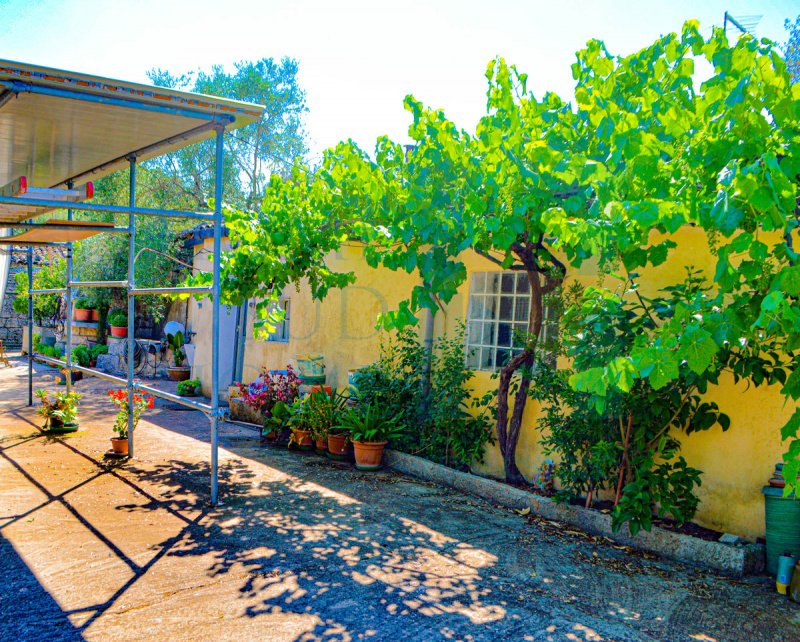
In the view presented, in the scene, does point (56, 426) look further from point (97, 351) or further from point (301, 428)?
point (97, 351)

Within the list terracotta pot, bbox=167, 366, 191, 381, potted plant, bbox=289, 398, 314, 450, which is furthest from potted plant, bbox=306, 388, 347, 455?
terracotta pot, bbox=167, 366, 191, 381

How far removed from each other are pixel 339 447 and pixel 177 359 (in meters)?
8.09

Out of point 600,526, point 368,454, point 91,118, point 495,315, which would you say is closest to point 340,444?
point 368,454

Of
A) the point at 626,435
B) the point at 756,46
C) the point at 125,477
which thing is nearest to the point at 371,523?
the point at 626,435

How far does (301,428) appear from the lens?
847 cm

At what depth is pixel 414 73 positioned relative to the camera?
8.27m

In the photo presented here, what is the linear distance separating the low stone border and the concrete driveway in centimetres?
15

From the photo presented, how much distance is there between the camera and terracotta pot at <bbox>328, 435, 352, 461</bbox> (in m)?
7.90

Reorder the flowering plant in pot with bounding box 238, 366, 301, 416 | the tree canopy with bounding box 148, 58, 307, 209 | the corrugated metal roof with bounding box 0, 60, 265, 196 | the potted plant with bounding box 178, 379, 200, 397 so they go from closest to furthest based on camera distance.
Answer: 1. the corrugated metal roof with bounding box 0, 60, 265, 196
2. the flowering plant in pot with bounding box 238, 366, 301, 416
3. the potted plant with bounding box 178, 379, 200, 397
4. the tree canopy with bounding box 148, 58, 307, 209

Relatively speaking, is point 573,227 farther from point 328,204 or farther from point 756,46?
point 328,204

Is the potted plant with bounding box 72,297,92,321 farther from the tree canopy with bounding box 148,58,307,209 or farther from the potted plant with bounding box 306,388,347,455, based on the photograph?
the potted plant with bounding box 306,388,347,455

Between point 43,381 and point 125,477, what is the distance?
29.4 feet

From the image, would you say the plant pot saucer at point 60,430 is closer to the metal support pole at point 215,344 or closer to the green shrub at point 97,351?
the metal support pole at point 215,344

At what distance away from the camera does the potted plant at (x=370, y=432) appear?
24.9 feet
